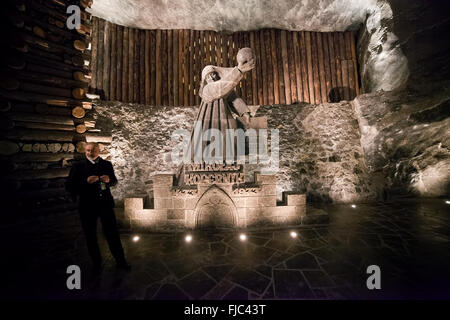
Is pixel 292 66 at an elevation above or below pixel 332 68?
above

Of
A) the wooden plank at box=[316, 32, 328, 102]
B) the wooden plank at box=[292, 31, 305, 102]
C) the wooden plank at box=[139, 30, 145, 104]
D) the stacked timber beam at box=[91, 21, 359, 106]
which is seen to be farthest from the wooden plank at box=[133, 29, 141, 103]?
the wooden plank at box=[316, 32, 328, 102]

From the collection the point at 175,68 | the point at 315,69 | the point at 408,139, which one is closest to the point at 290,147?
→ the point at 408,139

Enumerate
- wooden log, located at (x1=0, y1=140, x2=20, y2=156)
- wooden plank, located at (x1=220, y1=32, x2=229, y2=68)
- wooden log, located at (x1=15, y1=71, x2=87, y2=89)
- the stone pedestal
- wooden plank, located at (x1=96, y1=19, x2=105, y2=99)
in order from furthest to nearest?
wooden plank, located at (x1=220, y1=32, x2=229, y2=68) → wooden plank, located at (x1=96, y1=19, x2=105, y2=99) → wooden log, located at (x1=15, y1=71, x2=87, y2=89) → wooden log, located at (x1=0, y1=140, x2=20, y2=156) → the stone pedestal

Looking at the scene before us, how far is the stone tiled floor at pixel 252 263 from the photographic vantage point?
2189 millimetres

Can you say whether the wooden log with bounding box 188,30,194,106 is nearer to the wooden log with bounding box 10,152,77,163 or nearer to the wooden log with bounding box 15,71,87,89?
the wooden log with bounding box 15,71,87,89

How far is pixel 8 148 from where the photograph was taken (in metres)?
4.88

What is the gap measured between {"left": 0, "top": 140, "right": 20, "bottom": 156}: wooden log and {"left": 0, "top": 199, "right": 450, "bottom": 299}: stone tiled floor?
2.12 metres

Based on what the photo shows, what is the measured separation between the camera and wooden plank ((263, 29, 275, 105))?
326 inches

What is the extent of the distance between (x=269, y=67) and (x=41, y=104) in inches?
346

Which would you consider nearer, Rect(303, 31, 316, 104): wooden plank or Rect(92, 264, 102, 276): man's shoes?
Rect(92, 264, 102, 276): man's shoes

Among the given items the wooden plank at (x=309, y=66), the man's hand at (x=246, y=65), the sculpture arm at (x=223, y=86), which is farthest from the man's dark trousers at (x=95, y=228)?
the wooden plank at (x=309, y=66)

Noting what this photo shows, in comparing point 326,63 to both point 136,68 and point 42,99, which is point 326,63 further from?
point 42,99

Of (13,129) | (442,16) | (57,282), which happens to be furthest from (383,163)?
(13,129)

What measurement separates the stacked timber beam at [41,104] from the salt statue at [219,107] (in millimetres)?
4621
